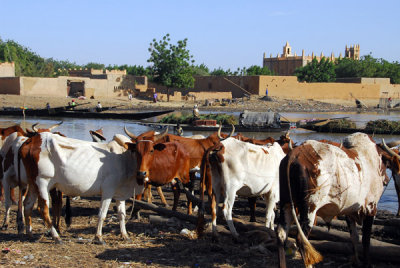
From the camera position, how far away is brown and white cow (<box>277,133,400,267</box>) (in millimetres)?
5590

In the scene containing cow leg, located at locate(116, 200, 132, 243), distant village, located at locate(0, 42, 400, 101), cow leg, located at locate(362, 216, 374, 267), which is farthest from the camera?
distant village, located at locate(0, 42, 400, 101)

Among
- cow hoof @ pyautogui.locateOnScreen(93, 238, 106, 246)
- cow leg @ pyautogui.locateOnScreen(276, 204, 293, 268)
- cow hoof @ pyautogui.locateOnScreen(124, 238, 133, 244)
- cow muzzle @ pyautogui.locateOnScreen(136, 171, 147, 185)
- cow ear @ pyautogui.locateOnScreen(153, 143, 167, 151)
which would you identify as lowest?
cow hoof @ pyautogui.locateOnScreen(124, 238, 133, 244)

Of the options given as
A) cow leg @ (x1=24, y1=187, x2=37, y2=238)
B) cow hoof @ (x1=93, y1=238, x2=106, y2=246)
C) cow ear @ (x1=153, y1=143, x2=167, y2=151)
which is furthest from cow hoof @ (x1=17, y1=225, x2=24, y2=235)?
cow ear @ (x1=153, y1=143, x2=167, y2=151)

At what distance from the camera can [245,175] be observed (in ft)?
24.4

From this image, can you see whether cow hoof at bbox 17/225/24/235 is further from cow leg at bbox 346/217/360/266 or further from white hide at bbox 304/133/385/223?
cow leg at bbox 346/217/360/266

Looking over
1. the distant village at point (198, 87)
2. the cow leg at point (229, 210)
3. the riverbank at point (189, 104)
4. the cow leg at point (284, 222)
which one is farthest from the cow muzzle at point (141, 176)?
the distant village at point (198, 87)

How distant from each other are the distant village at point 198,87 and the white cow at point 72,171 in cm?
3799

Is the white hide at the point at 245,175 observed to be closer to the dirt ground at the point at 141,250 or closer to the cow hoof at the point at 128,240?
the dirt ground at the point at 141,250

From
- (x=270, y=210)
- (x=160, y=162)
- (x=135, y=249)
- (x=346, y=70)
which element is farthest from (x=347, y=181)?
(x=346, y=70)

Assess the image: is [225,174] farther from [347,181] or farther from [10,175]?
[10,175]

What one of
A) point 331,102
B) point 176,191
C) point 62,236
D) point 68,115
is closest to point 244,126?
point 68,115

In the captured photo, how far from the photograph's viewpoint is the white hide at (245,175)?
7254 millimetres

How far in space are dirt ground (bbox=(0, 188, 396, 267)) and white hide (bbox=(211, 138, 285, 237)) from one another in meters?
0.49

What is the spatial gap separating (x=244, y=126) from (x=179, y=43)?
26.0 m
